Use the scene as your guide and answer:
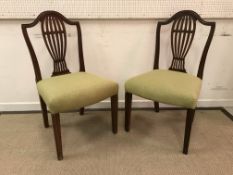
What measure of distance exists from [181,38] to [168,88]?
1.86 feet

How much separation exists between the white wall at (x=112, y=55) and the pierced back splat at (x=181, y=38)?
16cm

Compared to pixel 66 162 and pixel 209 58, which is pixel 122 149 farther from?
pixel 209 58

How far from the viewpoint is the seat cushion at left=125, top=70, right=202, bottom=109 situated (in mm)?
1558

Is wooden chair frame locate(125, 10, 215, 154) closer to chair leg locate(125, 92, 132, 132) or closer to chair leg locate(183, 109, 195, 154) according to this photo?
chair leg locate(125, 92, 132, 132)

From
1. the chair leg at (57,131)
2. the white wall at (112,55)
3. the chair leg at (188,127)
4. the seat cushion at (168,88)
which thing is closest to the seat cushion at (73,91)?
the chair leg at (57,131)

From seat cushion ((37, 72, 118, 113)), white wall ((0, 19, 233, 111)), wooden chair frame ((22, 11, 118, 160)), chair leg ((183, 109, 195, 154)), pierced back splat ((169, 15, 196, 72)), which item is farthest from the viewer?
white wall ((0, 19, 233, 111))

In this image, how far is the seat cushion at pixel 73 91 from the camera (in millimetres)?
1509

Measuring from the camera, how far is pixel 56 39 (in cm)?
188

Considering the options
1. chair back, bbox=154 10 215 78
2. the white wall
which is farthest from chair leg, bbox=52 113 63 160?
chair back, bbox=154 10 215 78

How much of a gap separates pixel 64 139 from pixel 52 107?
1.58 ft

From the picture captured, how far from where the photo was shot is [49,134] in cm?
194

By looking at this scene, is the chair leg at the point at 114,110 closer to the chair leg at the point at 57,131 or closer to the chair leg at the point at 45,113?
the chair leg at the point at 57,131

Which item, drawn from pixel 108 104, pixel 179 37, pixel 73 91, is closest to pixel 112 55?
pixel 108 104

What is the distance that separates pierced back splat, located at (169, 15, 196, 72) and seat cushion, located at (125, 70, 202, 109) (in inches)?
6.3
